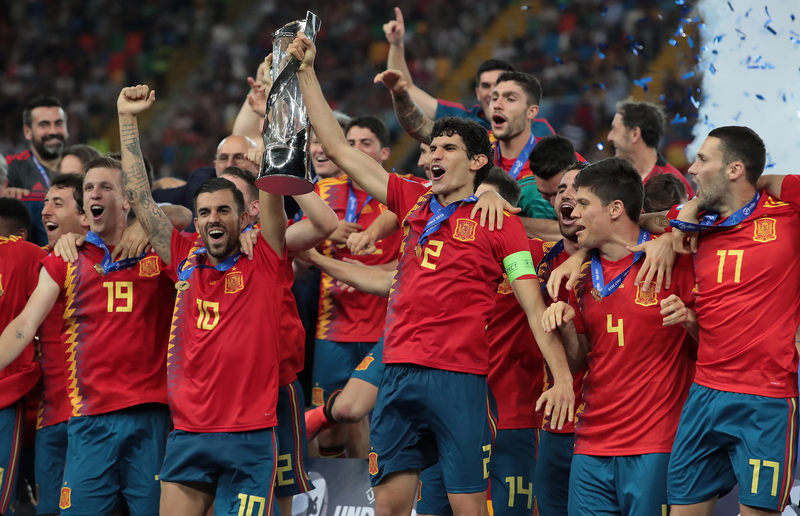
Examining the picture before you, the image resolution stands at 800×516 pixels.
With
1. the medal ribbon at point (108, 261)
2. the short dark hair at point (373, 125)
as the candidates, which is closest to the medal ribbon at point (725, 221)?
the medal ribbon at point (108, 261)

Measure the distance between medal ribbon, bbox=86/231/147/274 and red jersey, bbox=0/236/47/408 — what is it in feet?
2.16

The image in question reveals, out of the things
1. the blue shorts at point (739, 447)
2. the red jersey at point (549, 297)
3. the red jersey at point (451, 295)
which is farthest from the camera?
the red jersey at point (549, 297)

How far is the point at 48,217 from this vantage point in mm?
5742

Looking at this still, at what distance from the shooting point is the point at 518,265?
4.37m

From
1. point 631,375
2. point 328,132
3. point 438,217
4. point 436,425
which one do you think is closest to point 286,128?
point 328,132

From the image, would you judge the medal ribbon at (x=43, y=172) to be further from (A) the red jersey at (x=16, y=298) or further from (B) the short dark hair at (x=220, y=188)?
(B) the short dark hair at (x=220, y=188)

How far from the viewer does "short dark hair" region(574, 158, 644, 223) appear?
4.40 m

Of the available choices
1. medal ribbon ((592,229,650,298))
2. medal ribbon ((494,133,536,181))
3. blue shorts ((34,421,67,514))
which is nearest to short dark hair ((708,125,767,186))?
medal ribbon ((592,229,650,298))

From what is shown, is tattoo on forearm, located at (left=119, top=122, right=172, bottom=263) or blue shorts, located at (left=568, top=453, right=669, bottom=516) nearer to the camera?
blue shorts, located at (left=568, top=453, right=669, bottom=516)

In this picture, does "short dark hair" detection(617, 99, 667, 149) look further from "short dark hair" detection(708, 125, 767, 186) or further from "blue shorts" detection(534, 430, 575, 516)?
"blue shorts" detection(534, 430, 575, 516)

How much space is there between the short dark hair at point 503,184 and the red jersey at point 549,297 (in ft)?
0.99

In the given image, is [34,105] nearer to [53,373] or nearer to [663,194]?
[53,373]

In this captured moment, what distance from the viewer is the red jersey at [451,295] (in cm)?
433

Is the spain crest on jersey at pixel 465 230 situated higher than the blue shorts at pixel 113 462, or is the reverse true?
the spain crest on jersey at pixel 465 230
